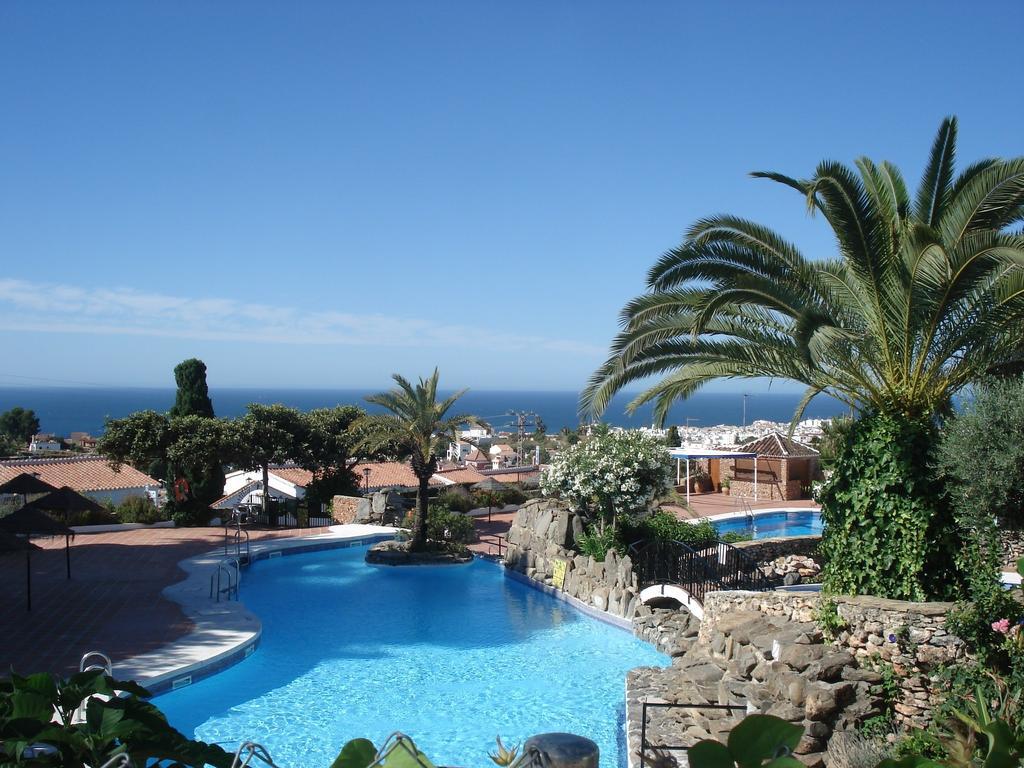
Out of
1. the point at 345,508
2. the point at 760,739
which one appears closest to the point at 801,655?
the point at 760,739

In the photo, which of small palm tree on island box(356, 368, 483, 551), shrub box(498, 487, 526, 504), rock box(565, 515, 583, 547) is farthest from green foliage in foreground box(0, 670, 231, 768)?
shrub box(498, 487, 526, 504)

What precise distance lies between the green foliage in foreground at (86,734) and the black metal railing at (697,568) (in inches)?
532

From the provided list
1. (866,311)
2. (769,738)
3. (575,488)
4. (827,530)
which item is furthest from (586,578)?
(769,738)

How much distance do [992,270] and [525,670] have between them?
9.09m

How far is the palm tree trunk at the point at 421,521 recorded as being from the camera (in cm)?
2211

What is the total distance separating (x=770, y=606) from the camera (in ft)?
35.7

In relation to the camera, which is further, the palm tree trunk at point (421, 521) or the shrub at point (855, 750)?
the palm tree trunk at point (421, 521)

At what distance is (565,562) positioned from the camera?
18.0 m

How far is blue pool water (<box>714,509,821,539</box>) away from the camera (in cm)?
2591

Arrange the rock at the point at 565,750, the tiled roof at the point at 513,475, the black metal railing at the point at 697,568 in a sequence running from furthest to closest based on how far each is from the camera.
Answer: the tiled roof at the point at 513,475
the black metal railing at the point at 697,568
the rock at the point at 565,750

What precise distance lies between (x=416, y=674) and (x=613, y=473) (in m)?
6.63

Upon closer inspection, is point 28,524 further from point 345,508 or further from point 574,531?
point 345,508

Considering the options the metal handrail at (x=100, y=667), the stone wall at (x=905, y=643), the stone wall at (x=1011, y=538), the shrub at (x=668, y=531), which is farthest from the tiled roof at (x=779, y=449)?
the metal handrail at (x=100, y=667)

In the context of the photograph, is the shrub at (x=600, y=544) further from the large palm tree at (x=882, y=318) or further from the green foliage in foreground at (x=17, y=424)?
the green foliage in foreground at (x=17, y=424)
